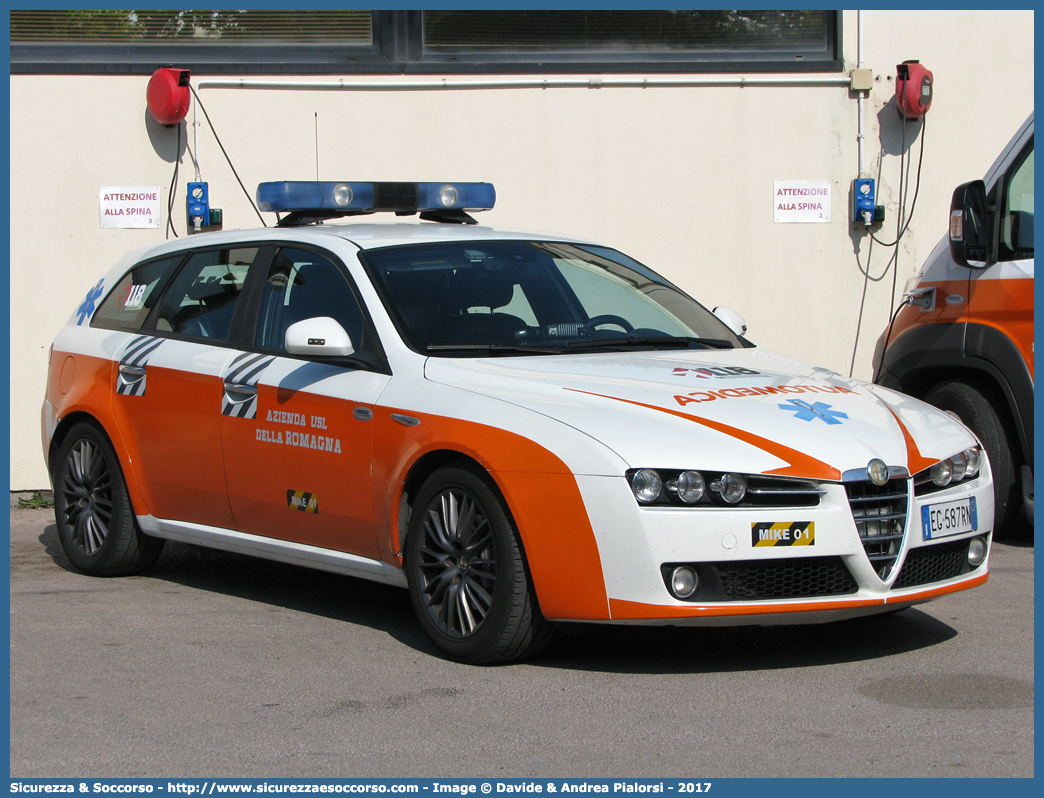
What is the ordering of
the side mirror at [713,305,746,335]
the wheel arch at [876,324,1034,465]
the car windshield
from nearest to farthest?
the car windshield < the side mirror at [713,305,746,335] < the wheel arch at [876,324,1034,465]

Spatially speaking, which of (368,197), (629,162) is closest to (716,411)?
(368,197)

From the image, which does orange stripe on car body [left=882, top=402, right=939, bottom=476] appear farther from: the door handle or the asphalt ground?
the door handle

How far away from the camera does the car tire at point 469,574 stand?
471cm

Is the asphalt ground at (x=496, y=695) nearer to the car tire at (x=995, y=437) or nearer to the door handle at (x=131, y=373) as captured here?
the door handle at (x=131, y=373)

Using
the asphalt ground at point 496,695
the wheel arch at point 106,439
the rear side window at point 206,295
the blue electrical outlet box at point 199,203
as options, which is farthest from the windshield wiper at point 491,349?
the blue electrical outlet box at point 199,203

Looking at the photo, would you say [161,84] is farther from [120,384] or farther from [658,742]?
[658,742]

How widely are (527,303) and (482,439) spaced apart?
1183mm

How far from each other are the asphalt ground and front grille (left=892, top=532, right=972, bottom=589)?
0.31 meters

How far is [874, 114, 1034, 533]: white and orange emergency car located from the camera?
23.6 ft

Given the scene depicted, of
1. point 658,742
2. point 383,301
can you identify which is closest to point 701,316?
point 383,301

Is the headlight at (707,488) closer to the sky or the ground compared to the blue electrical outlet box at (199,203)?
closer to the ground

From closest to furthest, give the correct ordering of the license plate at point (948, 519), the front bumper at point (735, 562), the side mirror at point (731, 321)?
the front bumper at point (735, 562) → the license plate at point (948, 519) → the side mirror at point (731, 321)

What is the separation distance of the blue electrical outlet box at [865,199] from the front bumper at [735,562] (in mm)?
5739

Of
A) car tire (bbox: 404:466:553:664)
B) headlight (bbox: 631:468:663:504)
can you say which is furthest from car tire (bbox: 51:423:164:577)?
headlight (bbox: 631:468:663:504)
